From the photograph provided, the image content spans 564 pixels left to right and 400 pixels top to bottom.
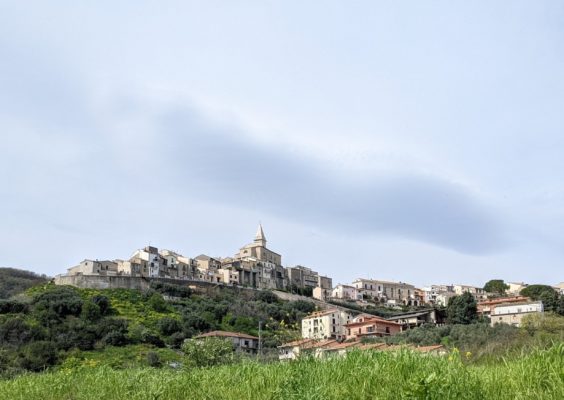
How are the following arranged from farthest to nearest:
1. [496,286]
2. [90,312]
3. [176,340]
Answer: [496,286]
[90,312]
[176,340]

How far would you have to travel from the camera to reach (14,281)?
113 m

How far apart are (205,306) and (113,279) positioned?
16495 mm

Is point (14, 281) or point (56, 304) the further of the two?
point (14, 281)

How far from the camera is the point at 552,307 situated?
271 ft

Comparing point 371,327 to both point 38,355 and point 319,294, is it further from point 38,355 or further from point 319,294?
point 319,294

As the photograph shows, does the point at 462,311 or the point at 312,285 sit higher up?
the point at 312,285

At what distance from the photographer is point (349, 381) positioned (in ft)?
18.0

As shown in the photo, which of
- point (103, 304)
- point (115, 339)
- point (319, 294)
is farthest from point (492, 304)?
point (115, 339)

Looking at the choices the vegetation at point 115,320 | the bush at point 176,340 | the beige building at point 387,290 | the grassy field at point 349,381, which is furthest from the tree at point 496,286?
the grassy field at point 349,381

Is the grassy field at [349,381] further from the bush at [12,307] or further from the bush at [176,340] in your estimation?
the bush at [12,307]

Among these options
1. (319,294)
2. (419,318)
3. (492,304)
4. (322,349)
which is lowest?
(322,349)

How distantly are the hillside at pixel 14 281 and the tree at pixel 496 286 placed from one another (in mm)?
94993

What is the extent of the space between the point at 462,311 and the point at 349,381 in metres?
80.6

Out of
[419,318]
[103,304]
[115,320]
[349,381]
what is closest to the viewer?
[349,381]
